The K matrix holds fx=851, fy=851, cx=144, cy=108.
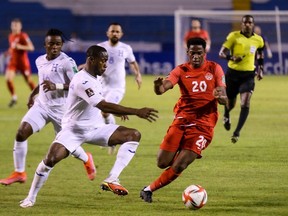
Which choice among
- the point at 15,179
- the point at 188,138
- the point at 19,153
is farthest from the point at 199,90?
the point at 15,179

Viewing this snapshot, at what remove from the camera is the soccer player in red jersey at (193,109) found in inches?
383

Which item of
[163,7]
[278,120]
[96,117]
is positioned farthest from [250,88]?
[163,7]

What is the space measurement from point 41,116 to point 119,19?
33.0 m

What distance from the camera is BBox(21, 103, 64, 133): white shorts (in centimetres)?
1091

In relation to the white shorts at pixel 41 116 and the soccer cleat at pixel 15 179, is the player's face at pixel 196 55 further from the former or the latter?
the soccer cleat at pixel 15 179

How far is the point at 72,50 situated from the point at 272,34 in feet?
34.6

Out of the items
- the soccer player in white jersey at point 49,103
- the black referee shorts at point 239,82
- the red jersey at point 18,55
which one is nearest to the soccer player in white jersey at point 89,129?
the soccer player in white jersey at point 49,103

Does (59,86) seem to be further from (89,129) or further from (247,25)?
(247,25)

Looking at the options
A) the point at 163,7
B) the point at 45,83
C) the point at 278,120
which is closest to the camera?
the point at 45,83

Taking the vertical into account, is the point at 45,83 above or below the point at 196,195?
above

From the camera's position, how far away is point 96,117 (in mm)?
9812

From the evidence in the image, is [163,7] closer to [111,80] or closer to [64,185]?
[111,80]

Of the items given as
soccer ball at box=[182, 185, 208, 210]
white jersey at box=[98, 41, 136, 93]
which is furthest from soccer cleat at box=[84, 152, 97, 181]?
white jersey at box=[98, 41, 136, 93]

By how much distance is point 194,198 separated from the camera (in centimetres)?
909
